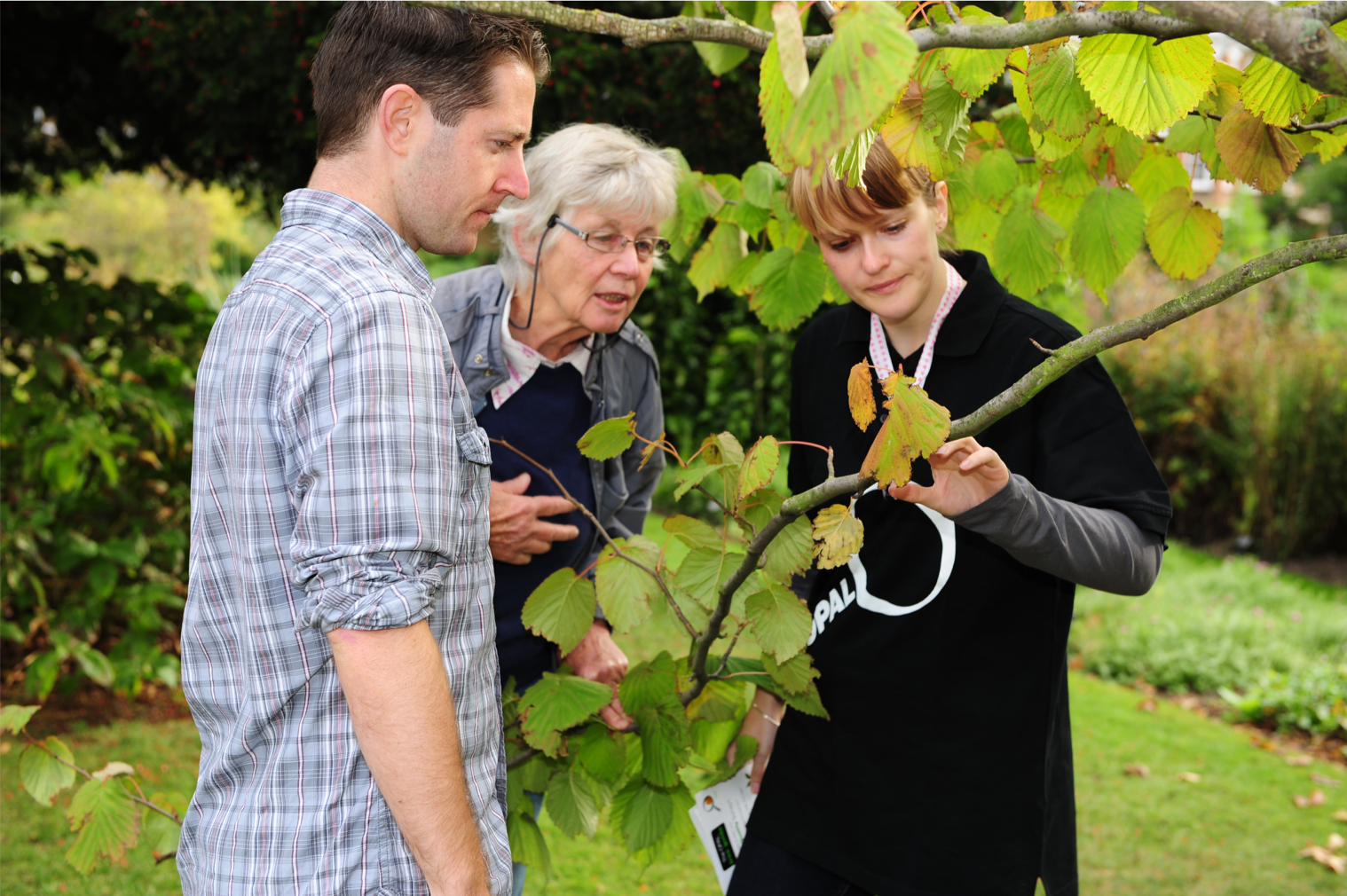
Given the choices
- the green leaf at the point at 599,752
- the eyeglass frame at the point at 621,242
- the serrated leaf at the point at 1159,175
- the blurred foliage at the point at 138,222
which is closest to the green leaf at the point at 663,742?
the green leaf at the point at 599,752

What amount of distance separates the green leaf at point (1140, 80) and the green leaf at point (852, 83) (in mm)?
530

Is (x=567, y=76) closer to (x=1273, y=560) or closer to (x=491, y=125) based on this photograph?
(x=491, y=125)

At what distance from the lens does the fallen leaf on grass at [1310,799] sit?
14.9ft

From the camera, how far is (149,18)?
3.79 metres

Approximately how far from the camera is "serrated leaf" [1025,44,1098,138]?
1.42 meters

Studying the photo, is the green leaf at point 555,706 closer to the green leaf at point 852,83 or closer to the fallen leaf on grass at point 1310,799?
the green leaf at point 852,83

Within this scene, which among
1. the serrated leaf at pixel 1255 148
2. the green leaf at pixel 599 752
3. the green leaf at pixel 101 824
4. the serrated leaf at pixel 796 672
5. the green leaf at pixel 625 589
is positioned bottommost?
the green leaf at pixel 101 824

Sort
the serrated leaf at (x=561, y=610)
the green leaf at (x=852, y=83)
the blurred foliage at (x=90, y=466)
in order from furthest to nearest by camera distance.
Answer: the blurred foliage at (x=90, y=466) → the serrated leaf at (x=561, y=610) → the green leaf at (x=852, y=83)

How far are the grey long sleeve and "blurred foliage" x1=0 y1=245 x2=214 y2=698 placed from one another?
12.2 feet

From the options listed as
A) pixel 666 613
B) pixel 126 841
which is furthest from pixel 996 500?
→ pixel 126 841

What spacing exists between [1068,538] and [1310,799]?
409 cm

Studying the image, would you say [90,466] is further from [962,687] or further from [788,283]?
[962,687]

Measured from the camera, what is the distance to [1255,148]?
1.42 meters

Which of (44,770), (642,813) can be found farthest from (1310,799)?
(44,770)
